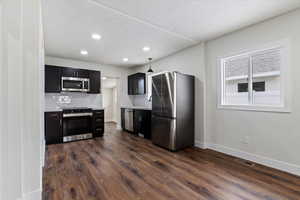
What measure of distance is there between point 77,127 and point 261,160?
4.56 m

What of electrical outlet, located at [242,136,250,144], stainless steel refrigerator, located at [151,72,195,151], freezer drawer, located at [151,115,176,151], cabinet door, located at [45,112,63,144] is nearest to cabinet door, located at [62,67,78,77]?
cabinet door, located at [45,112,63,144]

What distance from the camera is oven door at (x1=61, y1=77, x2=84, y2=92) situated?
4395mm

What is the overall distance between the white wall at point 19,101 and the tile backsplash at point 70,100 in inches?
130

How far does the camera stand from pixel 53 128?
3.96 meters

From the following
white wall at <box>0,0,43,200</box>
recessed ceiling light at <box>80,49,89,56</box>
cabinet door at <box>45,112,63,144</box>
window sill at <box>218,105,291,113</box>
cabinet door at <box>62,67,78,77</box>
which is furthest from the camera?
cabinet door at <box>62,67,78,77</box>

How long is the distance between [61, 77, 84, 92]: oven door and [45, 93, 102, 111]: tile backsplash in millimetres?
413

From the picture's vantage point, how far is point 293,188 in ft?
6.33

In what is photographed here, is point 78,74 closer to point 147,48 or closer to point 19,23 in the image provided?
point 147,48

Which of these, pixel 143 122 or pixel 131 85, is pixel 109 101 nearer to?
pixel 131 85

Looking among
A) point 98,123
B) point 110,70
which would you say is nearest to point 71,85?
point 98,123

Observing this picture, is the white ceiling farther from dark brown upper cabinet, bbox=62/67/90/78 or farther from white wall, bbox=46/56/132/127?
white wall, bbox=46/56/132/127

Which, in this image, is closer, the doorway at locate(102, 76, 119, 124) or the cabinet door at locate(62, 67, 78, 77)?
the cabinet door at locate(62, 67, 78, 77)

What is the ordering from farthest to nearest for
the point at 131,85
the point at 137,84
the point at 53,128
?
the point at 131,85
the point at 137,84
the point at 53,128

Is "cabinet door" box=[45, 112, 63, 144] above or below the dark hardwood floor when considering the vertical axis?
above
